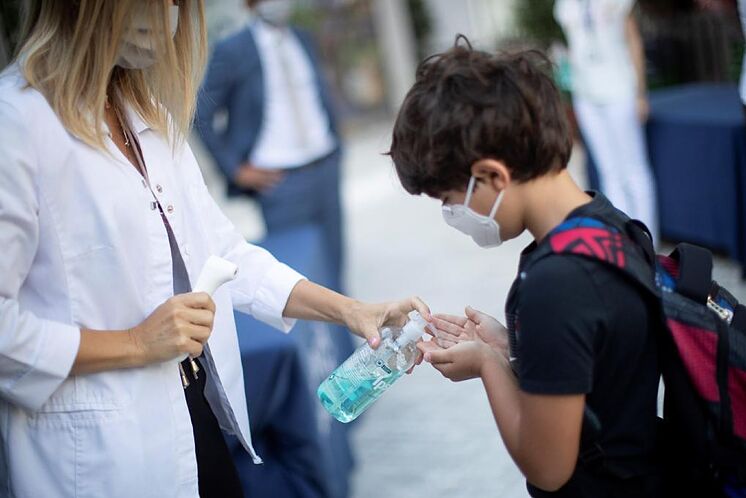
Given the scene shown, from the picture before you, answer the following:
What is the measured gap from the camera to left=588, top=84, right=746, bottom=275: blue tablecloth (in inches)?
193

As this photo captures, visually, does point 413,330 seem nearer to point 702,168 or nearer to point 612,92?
point 612,92

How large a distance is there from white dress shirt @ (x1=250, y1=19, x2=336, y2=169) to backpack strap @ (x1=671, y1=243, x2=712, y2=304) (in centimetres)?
322

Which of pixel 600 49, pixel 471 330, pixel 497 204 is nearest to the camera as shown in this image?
pixel 497 204

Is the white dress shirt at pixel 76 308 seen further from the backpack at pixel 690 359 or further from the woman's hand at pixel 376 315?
the backpack at pixel 690 359

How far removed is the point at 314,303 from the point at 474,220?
0.53 meters

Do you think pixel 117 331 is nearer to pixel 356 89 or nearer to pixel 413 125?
pixel 413 125

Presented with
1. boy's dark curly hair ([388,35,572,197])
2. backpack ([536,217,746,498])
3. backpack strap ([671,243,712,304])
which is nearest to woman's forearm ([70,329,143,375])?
boy's dark curly hair ([388,35,572,197])

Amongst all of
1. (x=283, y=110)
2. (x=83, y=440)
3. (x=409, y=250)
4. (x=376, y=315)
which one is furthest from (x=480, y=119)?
(x=409, y=250)

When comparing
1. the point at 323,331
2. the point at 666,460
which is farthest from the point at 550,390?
the point at 323,331

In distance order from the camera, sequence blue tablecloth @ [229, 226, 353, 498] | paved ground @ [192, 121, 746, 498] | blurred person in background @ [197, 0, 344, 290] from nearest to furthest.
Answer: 1. blue tablecloth @ [229, 226, 353, 498]
2. paved ground @ [192, 121, 746, 498]
3. blurred person in background @ [197, 0, 344, 290]

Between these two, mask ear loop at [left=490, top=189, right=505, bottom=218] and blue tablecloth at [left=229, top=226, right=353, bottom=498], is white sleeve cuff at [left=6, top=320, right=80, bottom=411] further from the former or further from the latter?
blue tablecloth at [left=229, top=226, right=353, bottom=498]

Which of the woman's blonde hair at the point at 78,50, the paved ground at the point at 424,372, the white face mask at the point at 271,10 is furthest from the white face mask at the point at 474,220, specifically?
the white face mask at the point at 271,10

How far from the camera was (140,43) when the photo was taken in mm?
1585

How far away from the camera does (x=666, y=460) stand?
57.6 inches
